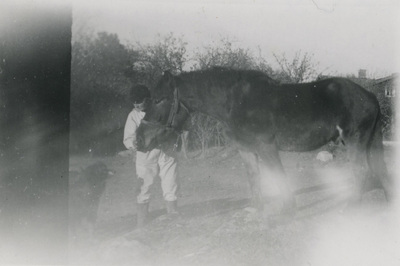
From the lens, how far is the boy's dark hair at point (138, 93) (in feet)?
8.46

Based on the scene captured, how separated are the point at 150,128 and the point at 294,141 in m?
1.34

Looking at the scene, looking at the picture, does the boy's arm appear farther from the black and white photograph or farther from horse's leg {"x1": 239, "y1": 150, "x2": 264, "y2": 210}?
horse's leg {"x1": 239, "y1": 150, "x2": 264, "y2": 210}

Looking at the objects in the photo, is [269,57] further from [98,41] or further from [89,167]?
[89,167]

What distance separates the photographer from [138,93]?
2588 millimetres

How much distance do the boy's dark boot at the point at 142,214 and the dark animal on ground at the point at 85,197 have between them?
347 mm

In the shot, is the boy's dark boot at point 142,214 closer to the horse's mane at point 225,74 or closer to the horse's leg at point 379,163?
the horse's mane at point 225,74

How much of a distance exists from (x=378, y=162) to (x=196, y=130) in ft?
5.89

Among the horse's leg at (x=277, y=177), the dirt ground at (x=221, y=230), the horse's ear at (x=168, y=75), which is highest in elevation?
the horse's ear at (x=168, y=75)

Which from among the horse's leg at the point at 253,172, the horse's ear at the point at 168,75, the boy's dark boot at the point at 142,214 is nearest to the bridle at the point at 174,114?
the horse's ear at the point at 168,75

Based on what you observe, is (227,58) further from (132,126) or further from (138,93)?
(132,126)

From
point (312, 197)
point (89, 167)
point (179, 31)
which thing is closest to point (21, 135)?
point (89, 167)

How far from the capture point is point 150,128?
102 inches

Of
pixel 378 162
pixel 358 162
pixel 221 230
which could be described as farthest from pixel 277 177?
pixel 378 162

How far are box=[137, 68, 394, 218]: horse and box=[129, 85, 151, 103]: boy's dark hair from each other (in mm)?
80
